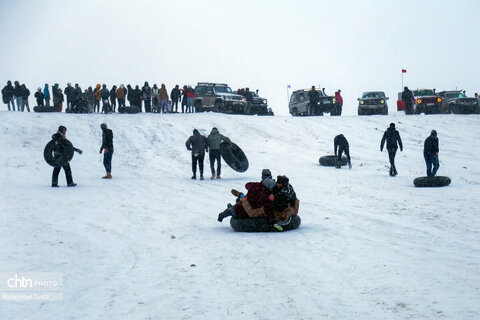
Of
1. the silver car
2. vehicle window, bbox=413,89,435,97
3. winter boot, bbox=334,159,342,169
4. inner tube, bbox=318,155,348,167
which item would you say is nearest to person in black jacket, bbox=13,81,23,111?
inner tube, bbox=318,155,348,167

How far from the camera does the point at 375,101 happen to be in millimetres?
35812

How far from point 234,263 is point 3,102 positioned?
27.6 meters

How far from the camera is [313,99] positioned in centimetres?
3559

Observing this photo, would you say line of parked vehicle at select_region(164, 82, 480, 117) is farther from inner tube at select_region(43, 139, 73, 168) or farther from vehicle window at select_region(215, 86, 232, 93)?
inner tube at select_region(43, 139, 73, 168)

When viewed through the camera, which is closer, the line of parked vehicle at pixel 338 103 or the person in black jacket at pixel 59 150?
the person in black jacket at pixel 59 150

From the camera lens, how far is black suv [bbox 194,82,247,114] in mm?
35562

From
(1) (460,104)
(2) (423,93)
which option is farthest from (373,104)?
(1) (460,104)

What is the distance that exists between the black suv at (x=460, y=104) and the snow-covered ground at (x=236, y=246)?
575 inches

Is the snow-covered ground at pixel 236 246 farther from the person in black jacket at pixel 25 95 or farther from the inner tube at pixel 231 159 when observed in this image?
the person in black jacket at pixel 25 95

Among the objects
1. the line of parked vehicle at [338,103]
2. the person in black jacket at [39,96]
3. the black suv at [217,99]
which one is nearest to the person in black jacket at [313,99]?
the line of parked vehicle at [338,103]

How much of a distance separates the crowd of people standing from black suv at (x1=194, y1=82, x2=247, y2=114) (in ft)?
1.95

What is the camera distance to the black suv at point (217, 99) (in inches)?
1400

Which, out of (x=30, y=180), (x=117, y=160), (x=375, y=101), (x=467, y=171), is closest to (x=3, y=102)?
(x=117, y=160)

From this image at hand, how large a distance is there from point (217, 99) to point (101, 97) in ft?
22.9
